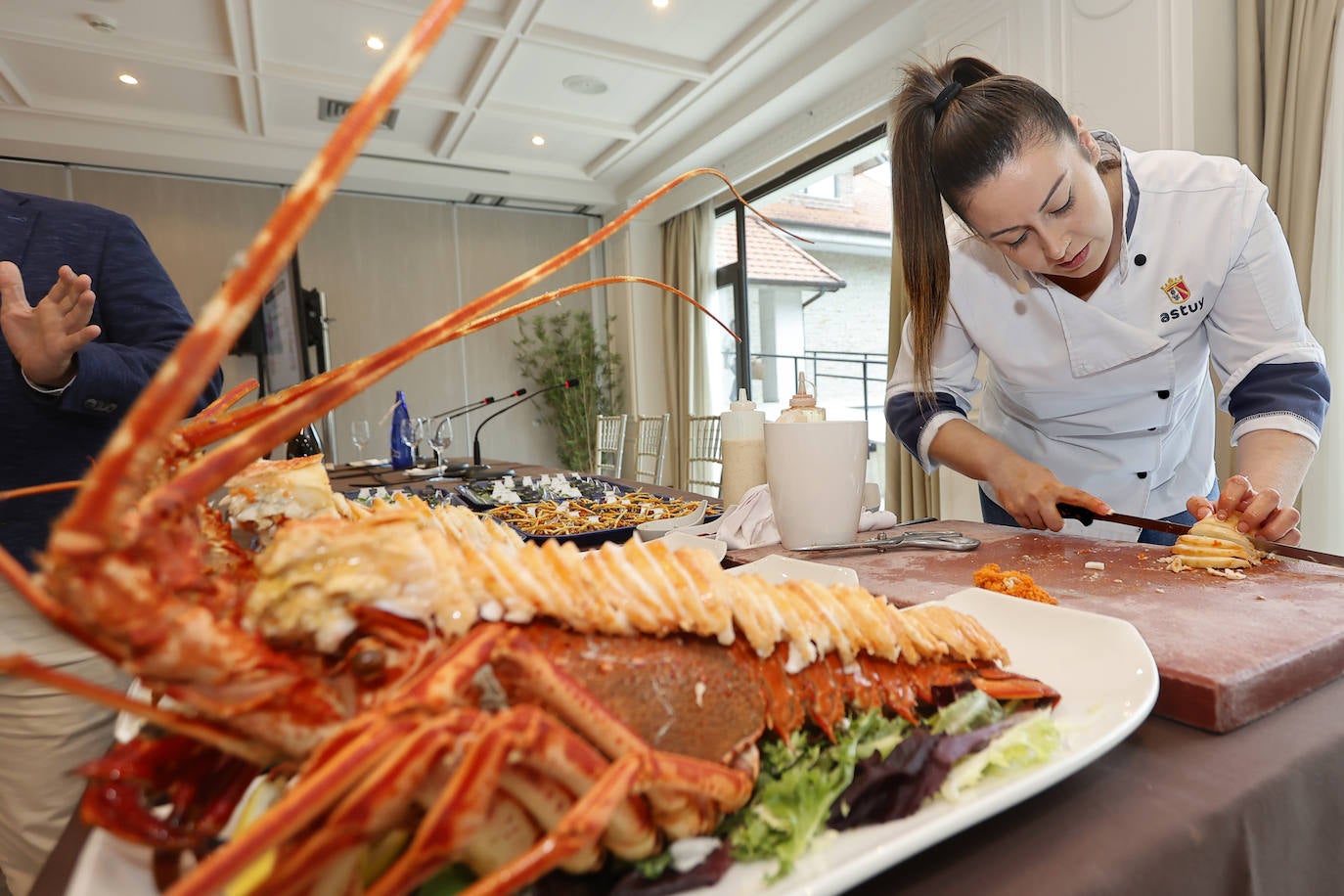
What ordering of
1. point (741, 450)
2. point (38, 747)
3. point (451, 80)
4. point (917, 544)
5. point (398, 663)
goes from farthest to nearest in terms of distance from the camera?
point (451, 80) → point (741, 450) → point (917, 544) → point (38, 747) → point (398, 663)

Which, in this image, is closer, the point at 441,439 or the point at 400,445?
the point at 441,439

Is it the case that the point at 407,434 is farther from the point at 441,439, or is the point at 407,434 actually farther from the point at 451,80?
the point at 451,80

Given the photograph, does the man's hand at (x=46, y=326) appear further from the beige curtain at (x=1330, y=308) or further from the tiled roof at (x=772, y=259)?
the tiled roof at (x=772, y=259)

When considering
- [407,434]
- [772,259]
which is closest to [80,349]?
[407,434]

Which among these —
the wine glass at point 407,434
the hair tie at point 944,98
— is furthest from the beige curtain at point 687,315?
the hair tie at point 944,98

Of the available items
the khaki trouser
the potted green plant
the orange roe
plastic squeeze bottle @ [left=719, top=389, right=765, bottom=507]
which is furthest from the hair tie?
the potted green plant

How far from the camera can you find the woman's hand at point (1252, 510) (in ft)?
3.59

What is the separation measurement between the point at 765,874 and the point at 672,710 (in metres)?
0.12

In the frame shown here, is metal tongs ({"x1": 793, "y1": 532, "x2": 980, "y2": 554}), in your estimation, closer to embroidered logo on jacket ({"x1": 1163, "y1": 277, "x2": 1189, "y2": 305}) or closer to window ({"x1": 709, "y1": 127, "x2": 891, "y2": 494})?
embroidered logo on jacket ({"x1": 1163, "y1": 277, "x2": 1189, "y2": 305})

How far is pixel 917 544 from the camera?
51.4 inches

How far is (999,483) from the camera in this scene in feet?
5.10

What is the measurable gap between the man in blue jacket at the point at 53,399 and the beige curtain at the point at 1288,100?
4015 mm

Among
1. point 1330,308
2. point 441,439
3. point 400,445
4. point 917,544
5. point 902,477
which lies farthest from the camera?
point 902,477

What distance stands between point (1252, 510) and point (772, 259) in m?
7.22
